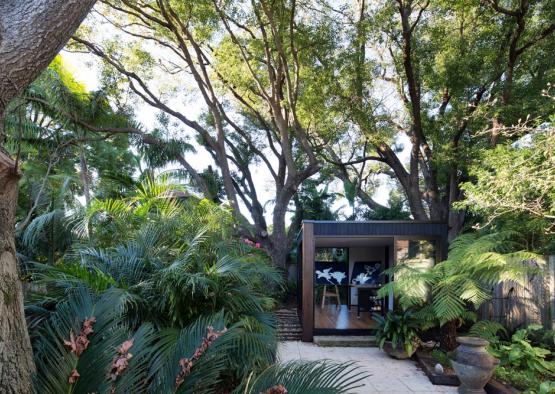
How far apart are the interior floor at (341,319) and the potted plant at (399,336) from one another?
1.25 metres

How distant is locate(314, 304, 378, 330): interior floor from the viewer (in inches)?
330

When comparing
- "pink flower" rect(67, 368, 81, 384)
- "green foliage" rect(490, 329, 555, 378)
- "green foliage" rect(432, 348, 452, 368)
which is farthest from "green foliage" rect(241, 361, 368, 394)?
"green foliage" rect(432, 348, 452, 368)

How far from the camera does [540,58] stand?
8.19 metres

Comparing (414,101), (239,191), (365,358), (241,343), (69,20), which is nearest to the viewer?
(69,20)

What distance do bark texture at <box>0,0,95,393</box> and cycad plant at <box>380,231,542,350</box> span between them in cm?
486

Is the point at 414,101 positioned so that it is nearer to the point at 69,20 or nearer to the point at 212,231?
the point at 212,231

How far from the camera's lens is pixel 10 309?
1744 millimetres

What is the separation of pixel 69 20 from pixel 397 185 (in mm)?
17344

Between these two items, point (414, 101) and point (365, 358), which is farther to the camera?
point (414, 101)

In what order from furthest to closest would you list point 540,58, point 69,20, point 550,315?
point 540,58
point 550,315
point 69,20

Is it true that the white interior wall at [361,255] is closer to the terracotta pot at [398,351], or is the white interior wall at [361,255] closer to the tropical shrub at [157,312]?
the terracotta pot at [398,351]

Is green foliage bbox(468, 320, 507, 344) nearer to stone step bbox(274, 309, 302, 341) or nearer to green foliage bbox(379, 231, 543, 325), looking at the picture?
A: green foliage bbox(379, 231, 543, 325)

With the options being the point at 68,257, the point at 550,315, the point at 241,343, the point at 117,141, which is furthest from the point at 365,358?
the point at 117,141

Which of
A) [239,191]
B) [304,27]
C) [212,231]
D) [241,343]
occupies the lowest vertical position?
[241,343]
